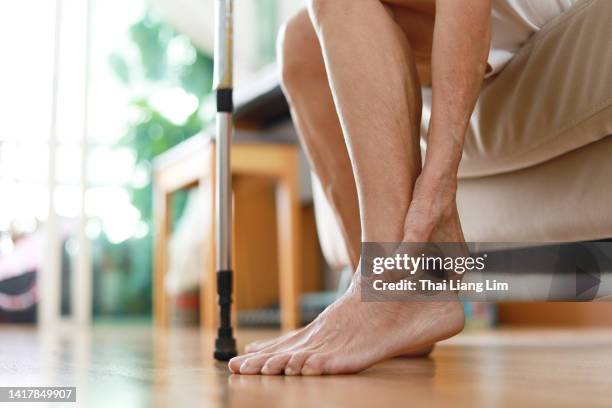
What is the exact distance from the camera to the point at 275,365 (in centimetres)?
86

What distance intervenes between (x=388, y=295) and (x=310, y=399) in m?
0.30

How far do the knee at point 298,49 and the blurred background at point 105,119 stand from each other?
7.50 ft

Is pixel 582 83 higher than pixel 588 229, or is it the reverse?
pixel 582 83

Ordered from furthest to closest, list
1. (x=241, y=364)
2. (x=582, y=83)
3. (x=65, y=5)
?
(x=65, y=5), (x=582, y=83), (x=241, y=364)

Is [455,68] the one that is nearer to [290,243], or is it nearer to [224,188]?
[224,188]

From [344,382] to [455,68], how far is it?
1.30 feet

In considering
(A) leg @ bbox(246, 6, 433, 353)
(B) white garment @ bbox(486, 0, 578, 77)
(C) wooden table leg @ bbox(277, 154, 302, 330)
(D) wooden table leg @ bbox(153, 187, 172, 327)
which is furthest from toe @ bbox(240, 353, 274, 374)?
(D) wooden table leg @ bbox(153, 187, 172, 327)

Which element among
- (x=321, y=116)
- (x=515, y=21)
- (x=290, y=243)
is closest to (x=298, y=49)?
(x=321, y=116)

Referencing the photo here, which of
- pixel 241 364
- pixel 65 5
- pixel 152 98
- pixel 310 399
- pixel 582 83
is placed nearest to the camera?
pixel 310 399

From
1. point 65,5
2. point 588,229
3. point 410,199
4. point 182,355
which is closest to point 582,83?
point 588,229

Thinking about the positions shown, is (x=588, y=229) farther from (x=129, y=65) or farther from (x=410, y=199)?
(x=129, y=65)

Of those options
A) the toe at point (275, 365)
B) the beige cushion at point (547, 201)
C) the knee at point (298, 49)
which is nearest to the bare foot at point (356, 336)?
the toe at point (275, 365)

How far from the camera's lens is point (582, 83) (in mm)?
1063
